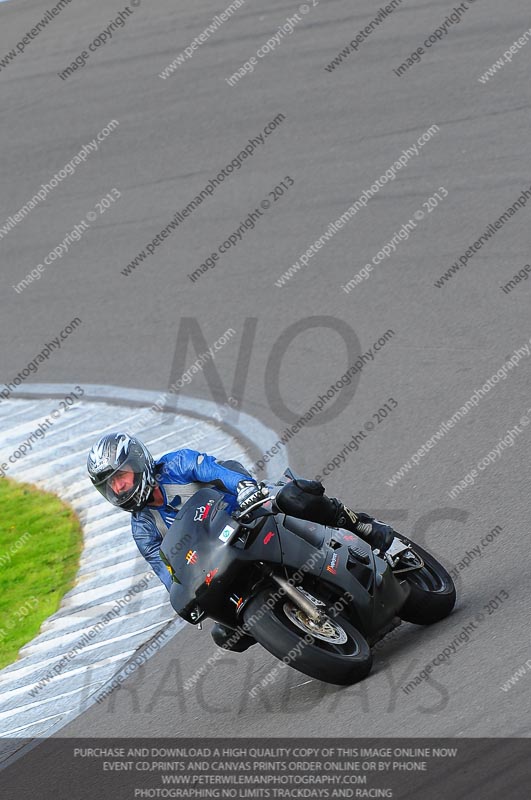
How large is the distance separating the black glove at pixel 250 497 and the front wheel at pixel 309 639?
494 mm

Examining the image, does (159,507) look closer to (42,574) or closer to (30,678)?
(30,678)

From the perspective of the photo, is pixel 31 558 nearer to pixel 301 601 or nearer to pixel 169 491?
pixel 169 491

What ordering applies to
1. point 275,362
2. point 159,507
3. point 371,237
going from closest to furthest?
point 159,507, point 275,362, point 371,237

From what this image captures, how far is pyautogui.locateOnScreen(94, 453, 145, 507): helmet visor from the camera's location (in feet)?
21.1

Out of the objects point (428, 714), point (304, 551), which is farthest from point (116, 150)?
point (428, 714)

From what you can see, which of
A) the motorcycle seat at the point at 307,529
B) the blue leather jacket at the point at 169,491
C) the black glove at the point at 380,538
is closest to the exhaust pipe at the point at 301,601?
the motorcycle seat at the point at 307,529

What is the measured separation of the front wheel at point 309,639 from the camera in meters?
5.84

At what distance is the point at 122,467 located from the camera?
21.0ft

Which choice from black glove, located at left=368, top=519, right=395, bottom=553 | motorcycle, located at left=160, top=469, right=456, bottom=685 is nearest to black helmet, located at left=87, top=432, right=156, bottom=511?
motorcycle, located at left=160, top=469, right=456, bottom=685

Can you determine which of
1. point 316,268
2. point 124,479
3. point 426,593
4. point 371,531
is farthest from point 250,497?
point 316,268

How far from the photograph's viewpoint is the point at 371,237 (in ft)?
37.9

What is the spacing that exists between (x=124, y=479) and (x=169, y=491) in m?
0.37
